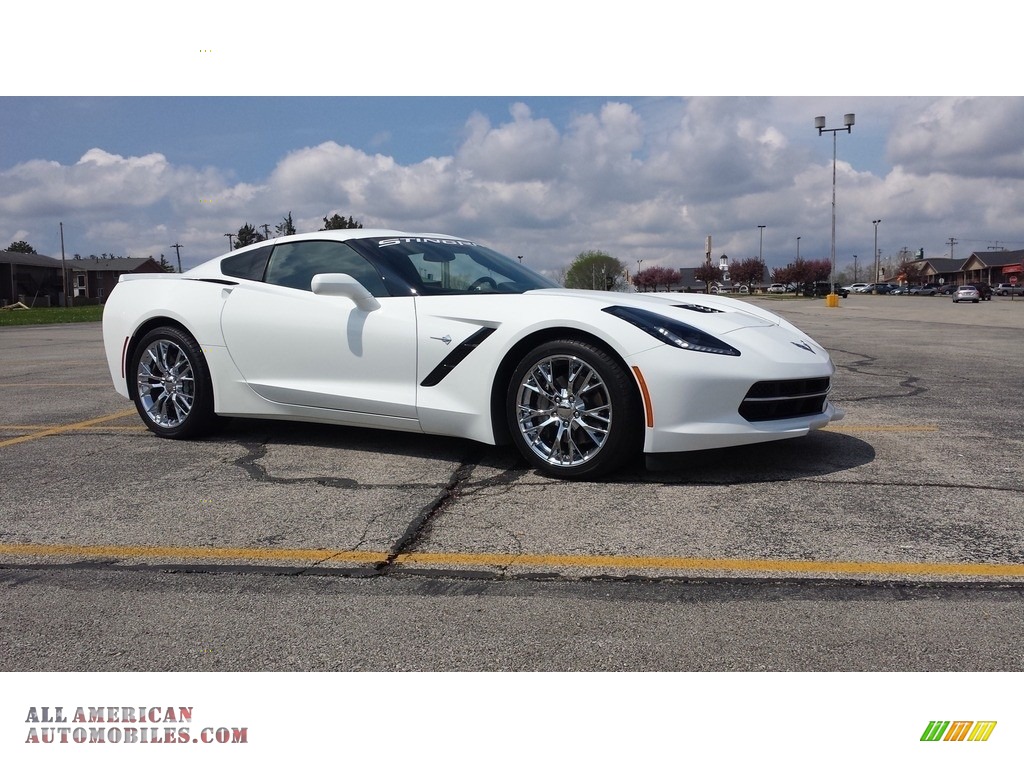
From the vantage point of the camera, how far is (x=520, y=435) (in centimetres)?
436

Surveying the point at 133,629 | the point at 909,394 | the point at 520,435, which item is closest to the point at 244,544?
the point at 133,629

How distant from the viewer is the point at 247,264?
5.46 meters

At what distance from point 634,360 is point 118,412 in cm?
464

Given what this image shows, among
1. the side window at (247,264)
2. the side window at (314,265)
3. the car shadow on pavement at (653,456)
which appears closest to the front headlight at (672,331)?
the car shadow on pavement at (653,456)

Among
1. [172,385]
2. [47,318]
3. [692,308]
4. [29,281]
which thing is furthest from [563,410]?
[29,281]

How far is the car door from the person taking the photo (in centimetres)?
468

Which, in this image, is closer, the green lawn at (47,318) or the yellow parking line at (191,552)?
the yellow parking line at (191,552)

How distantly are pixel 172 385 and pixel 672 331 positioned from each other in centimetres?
338

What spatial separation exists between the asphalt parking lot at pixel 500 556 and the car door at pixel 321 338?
0.39 metres

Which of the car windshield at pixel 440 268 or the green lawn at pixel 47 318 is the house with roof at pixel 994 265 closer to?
the green lawn at pixel 47 318

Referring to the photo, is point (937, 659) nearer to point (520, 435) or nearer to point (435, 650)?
point (435, 650)

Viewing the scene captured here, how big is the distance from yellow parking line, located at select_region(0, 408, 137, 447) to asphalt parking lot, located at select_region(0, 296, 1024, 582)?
0.08 ft

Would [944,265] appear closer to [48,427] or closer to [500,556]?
[48,427]
